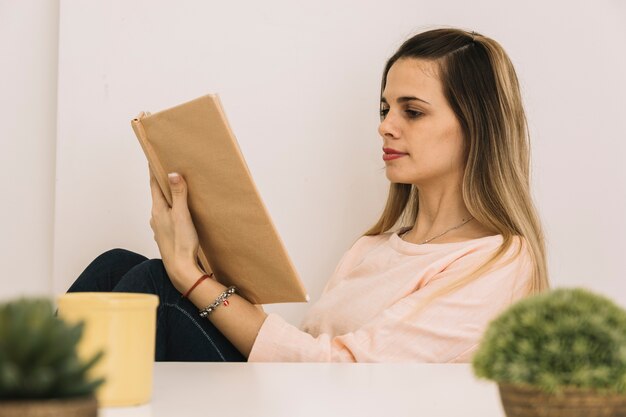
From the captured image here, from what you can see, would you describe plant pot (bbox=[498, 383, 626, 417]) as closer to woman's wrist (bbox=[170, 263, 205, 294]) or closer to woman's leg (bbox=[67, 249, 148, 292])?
woman's wrist (bbox=[170, 263, 205, 294])

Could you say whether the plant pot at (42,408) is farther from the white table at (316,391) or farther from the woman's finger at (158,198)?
the woman's finger at (158,198)

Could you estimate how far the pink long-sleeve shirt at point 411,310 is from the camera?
1.34 meters

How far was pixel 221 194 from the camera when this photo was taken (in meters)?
1.25

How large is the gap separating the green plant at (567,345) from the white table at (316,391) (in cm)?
15

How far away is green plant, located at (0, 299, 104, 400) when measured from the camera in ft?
1.31

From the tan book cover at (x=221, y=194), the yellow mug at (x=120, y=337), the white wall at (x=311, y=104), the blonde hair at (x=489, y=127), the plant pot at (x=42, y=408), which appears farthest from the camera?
the white wall at (x=311, y=104)

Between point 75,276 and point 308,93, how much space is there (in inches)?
26.4

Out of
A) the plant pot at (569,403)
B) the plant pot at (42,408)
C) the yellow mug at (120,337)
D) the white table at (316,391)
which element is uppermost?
the plant pot at (42,408)

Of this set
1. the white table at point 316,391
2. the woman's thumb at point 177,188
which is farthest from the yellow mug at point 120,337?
the woman's thumb at point 177,188

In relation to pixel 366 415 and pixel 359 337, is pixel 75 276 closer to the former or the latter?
pixel 359 337

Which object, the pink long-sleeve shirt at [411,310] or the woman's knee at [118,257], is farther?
the woman's knee at [118,257]

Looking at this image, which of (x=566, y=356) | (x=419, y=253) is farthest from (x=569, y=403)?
(x=419, y=253)

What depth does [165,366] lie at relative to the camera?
1005 mm

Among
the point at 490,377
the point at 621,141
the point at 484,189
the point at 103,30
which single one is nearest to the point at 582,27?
the point at 621,141
